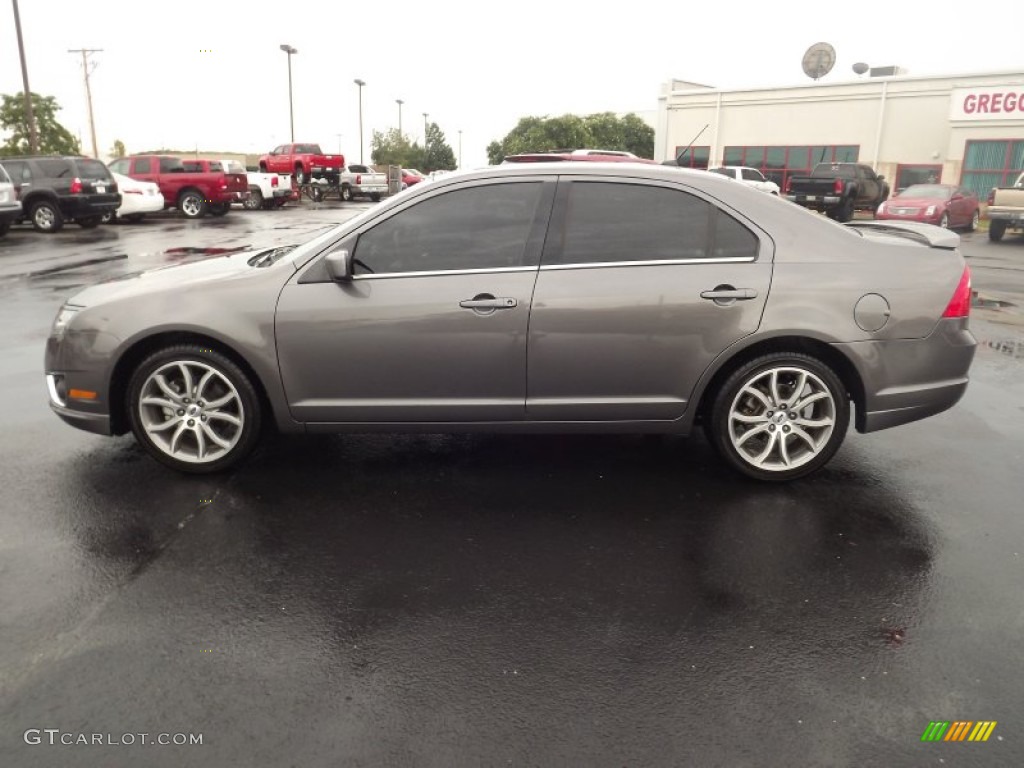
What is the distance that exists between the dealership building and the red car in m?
7.94

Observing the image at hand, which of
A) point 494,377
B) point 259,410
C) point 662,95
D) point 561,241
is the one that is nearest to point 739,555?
point 494,377

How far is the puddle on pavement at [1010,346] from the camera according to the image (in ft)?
25.6

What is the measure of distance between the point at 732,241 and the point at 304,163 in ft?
121

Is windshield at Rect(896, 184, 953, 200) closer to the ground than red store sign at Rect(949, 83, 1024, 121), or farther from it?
closer to the ground

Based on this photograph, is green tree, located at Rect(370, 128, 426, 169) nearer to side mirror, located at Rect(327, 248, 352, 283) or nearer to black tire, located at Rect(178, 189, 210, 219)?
black tire, located at Rect(178, 189, 210, 219)

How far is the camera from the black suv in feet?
63.5

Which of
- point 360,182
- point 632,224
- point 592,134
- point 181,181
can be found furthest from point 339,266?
point 592,134

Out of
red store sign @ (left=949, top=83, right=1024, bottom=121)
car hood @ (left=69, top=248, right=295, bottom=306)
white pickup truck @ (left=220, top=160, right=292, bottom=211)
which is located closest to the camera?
car hood @ (left=69, top=248, right=295, bottom=306)

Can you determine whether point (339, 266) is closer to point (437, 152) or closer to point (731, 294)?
point (731, 294)

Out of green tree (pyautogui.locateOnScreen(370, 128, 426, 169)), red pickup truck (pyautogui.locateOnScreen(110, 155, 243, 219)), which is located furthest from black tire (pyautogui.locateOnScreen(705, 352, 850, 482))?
green tree (pyautogui.locateOnScreen(370, 128, 426, 169))

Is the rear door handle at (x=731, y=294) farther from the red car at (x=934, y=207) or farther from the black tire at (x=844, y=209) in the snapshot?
the black tire at (x=844, y=209)

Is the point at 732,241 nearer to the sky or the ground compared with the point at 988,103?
nearer to the ground

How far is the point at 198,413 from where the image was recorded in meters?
4.37

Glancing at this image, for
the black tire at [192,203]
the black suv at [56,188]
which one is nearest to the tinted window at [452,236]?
the black suv at [56,188]
